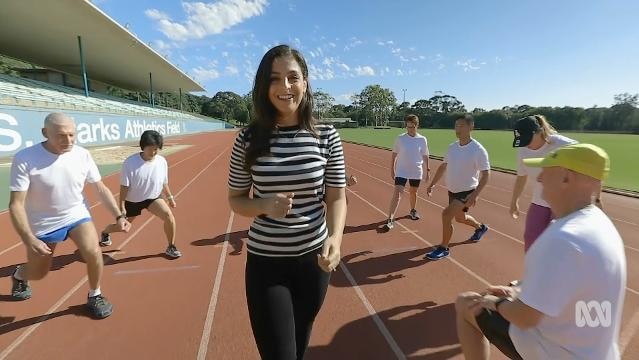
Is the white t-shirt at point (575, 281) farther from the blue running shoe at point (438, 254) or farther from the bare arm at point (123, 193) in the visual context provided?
the bare arm at point (123, 193)

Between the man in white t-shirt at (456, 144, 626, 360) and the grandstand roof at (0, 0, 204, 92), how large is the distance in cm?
2131

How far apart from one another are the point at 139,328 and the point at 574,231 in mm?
3224

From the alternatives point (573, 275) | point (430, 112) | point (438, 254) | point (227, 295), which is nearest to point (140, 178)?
point (227, 295)

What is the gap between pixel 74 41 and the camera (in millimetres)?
22500

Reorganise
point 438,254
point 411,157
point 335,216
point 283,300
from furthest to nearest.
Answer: point 411,157
point 438,254
point 335,216
point 283,300

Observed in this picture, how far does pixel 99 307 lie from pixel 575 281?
360 cm

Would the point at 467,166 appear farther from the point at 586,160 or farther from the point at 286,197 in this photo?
the point at 286,197

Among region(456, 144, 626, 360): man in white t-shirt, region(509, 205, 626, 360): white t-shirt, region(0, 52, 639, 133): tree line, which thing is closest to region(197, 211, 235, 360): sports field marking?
region(456, 144, 626, 360): man in white t-shirt

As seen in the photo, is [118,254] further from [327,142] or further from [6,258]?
[327,142]

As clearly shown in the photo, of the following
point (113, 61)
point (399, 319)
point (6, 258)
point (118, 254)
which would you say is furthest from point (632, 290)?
point (113, 61)

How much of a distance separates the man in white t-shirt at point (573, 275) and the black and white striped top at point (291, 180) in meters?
0.95

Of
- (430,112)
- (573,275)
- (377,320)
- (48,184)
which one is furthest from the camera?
(430,112)

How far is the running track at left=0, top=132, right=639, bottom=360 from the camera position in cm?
275

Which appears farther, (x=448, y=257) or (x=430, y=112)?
(x=430, y=112)
